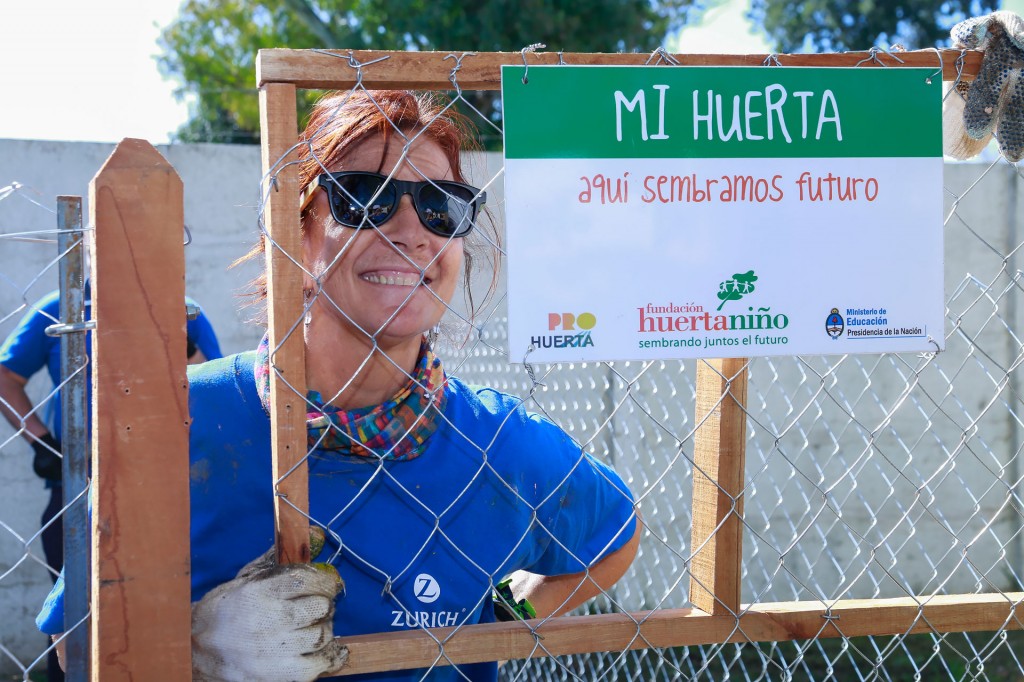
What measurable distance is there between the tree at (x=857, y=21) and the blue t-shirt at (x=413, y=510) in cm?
1553

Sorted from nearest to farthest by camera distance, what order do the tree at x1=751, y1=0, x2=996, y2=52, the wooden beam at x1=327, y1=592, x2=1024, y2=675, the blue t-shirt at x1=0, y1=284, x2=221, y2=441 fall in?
the wooden beam at x1=327, y1=592, x2=1024, y2=675 → the blue t-shirt at x1=0, y1=284, x2=221, y2=441 → the tree at x1=751, y1=0, x2=996, y2=52

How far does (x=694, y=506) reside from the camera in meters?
1.61

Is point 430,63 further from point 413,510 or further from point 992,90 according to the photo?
point 992,90

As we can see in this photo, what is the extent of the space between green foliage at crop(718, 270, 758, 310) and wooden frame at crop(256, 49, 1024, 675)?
13 cm

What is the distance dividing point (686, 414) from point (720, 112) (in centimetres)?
305

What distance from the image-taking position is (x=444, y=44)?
1092 cm

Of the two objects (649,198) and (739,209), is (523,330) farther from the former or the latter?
(739,209)

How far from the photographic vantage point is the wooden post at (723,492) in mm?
1524

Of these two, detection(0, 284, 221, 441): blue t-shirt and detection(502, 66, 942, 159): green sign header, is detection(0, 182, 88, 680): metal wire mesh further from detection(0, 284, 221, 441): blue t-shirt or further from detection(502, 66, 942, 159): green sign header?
detection(502, 66, 942, 159): green sign header

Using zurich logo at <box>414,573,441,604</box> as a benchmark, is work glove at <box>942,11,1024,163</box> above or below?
above

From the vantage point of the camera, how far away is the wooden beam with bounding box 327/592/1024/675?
139 centimetres

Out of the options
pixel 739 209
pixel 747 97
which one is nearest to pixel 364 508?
A: pixel 739 209

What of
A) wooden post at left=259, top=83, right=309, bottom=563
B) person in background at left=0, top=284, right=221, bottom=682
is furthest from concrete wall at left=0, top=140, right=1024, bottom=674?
wooden post at left=259, top=83, right=309, bottom=563

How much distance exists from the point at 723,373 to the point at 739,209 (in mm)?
272
